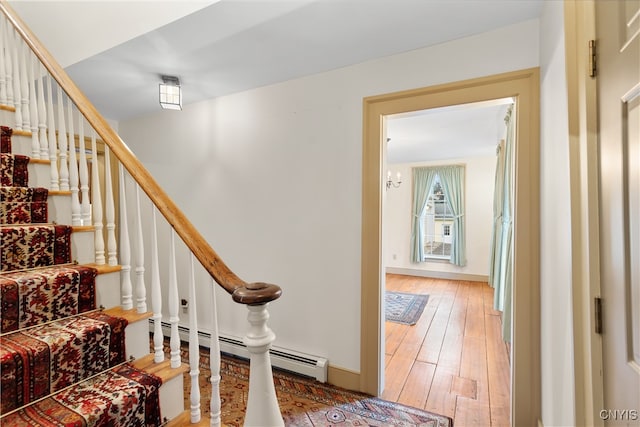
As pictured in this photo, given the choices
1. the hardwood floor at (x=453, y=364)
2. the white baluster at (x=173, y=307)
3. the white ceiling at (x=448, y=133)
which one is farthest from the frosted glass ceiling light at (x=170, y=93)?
the hardwood floor at (x=453, y=364)

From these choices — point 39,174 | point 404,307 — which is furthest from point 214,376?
point 404,307

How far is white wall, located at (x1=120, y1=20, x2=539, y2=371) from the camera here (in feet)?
6.19

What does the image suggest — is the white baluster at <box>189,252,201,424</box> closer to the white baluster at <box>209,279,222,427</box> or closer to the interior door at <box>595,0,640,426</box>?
the white baluster at <box>209,279,222,427</box>

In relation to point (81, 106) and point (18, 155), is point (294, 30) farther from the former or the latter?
point (18, 155)

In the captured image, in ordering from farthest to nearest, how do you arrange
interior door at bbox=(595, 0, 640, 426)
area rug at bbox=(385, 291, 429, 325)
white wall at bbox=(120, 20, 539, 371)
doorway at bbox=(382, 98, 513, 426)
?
area rug at bbox=(385, 291, 429, 325) < doorway at bbox=(382, 98, 513, 426) < white wall at bbox=(120, 20, 539, 371) < interior door at bbox=(595, 0, 640, 426)

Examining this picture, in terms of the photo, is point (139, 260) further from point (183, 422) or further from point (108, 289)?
point (183, 422)

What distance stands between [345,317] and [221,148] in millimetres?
1966

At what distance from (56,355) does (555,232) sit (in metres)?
2.10

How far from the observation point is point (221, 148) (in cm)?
275

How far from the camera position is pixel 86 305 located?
1359 millimetres

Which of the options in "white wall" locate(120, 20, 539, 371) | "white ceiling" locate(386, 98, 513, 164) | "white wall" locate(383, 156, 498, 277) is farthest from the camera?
"white wall" locate(383, 156, 498, 277)

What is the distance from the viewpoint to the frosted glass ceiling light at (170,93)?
230cm

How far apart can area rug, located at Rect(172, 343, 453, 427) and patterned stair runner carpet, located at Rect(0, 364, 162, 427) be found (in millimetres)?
789

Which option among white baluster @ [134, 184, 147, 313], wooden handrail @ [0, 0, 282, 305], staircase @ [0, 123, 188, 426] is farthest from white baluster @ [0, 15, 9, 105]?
white baluster @ [134, 184, 147, 313]
